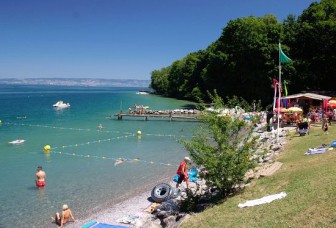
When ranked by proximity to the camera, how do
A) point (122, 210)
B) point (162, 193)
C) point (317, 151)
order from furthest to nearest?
point (317, 151)
point (162, 193)
point (122, 210)

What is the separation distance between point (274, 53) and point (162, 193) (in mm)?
41043

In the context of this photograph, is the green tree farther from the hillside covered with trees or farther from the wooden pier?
the wooden pier

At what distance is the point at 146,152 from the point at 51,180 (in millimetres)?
10230

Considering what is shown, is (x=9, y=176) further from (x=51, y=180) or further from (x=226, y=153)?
(x=226, y=153)

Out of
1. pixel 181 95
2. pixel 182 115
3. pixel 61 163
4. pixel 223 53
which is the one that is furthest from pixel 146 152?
pixel 181 95

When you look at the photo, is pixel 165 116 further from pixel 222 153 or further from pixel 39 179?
pixel 222 153

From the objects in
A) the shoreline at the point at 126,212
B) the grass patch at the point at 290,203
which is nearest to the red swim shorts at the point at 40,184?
the shoreline at the point at 126,212

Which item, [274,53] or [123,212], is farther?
[274,53]

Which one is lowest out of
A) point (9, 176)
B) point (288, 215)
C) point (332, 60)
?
point (9, 176)

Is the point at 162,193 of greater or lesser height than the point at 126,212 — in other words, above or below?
above

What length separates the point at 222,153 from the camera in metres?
13.5

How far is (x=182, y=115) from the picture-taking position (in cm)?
5806

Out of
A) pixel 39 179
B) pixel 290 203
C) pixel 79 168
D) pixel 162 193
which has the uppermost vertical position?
pixel 290 203

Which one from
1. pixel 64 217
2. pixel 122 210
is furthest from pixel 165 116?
pixel 64 217
